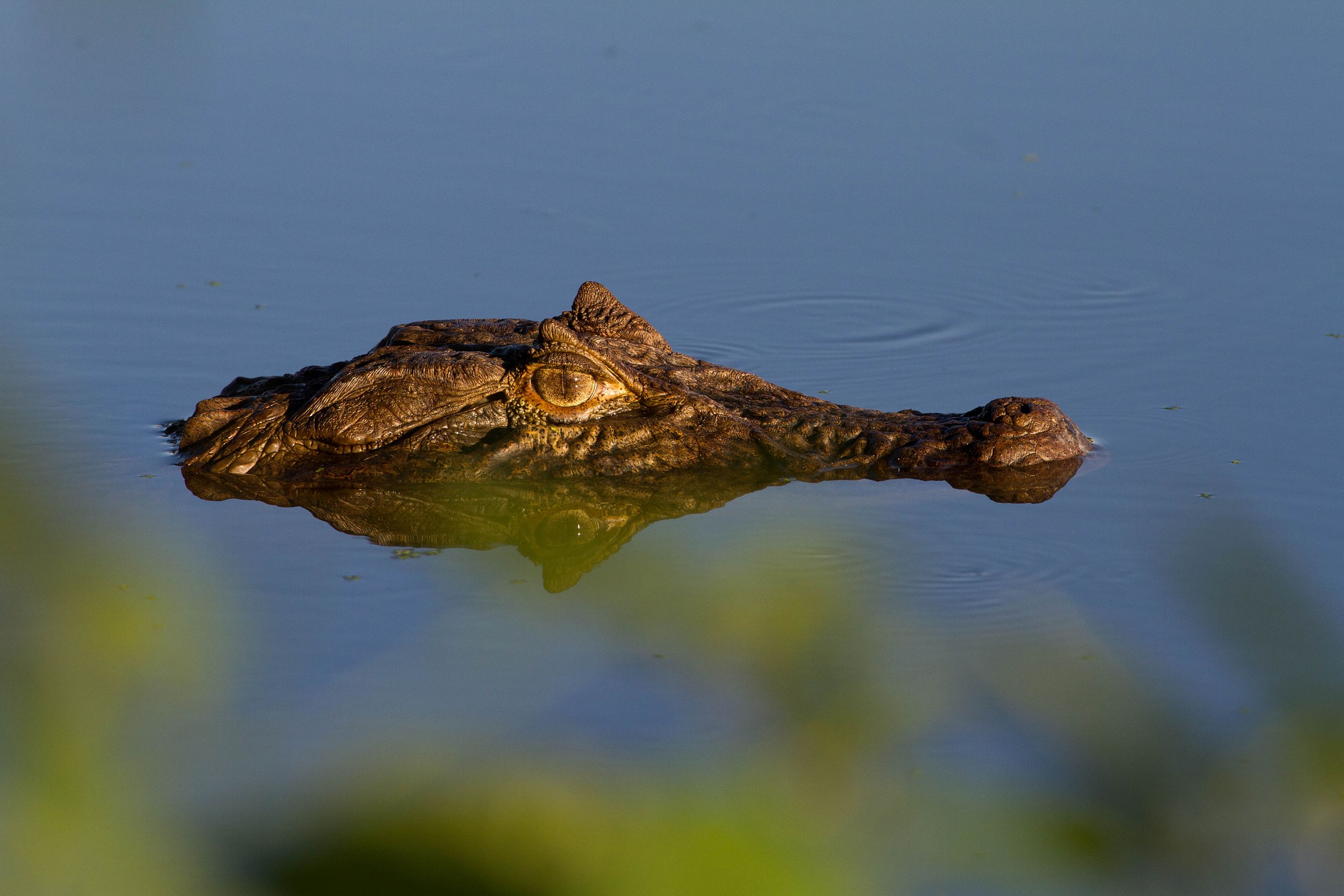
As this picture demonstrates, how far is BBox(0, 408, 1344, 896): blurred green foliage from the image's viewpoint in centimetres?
117

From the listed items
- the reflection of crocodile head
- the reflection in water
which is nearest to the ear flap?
the reflection of crocodile head

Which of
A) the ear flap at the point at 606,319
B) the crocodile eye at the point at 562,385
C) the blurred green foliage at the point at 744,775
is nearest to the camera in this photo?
the blurred green foliage at the point at 744,775

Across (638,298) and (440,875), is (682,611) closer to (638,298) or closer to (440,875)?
(440,875)

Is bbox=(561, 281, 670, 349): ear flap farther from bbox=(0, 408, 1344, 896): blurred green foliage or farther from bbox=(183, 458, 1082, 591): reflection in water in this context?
bbox=(0, 408, 1344, 896): blurred green foliage

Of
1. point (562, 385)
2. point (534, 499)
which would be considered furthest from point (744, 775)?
point (562, 385)

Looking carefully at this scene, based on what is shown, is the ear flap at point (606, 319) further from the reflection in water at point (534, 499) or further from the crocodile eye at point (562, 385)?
the reflection in water at point (534, 499)

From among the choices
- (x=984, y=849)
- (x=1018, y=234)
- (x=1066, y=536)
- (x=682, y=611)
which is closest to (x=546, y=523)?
(x=1066, y=536)

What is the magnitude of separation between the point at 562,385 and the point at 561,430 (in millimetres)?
219

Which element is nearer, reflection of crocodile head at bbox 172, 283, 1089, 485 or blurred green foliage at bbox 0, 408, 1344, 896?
blurred green foliage at bbox 0, 408, 1344, 896

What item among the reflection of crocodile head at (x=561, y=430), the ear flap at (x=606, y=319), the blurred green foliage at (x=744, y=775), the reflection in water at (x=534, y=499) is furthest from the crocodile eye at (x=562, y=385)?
the blurred green foliage at (x=744, y=775)

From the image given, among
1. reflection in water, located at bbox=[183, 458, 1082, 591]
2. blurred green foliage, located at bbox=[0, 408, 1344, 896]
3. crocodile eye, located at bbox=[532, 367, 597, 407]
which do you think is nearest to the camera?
blurred green foliage, located at bbox=[0, 408, 1344, 896]

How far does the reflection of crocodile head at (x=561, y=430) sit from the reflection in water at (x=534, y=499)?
0.04m

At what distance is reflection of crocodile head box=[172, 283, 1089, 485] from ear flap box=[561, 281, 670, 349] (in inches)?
10.3

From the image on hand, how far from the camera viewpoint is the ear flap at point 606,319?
7.34 m
